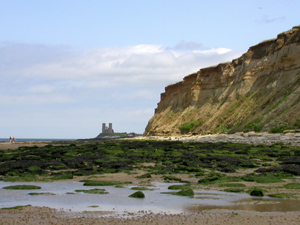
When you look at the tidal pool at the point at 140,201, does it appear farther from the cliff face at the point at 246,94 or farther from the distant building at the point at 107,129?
the distant building at the point at 107,129

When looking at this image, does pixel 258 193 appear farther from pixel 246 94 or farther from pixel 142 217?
pixel 246 94

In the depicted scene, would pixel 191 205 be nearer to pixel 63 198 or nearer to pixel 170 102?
pixel 63 198

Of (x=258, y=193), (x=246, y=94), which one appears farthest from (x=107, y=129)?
(x=258, y=193)

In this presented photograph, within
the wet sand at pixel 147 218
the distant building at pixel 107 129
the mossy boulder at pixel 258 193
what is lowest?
the wet sand at pixel 147 218

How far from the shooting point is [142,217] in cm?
830

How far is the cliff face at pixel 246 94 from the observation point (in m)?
45.9

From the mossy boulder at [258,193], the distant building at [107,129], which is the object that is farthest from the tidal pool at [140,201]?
the distant building at [107,129]

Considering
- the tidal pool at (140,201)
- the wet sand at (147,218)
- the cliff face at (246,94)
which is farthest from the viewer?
the cliff face at (246,94)

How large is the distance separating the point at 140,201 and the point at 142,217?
1855mm

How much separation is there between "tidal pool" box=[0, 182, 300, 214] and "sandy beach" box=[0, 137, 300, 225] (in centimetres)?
37

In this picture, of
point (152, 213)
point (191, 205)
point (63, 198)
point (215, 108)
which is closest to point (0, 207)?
point (63, 198)

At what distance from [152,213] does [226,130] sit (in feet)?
152

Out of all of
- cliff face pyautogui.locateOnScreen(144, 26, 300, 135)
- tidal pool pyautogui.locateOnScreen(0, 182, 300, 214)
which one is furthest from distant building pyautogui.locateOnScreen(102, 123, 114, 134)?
tidal pool pyautogui.locateOnScreen(0, 182, 300, 214)

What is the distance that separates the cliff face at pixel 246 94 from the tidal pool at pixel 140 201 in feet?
99.5
